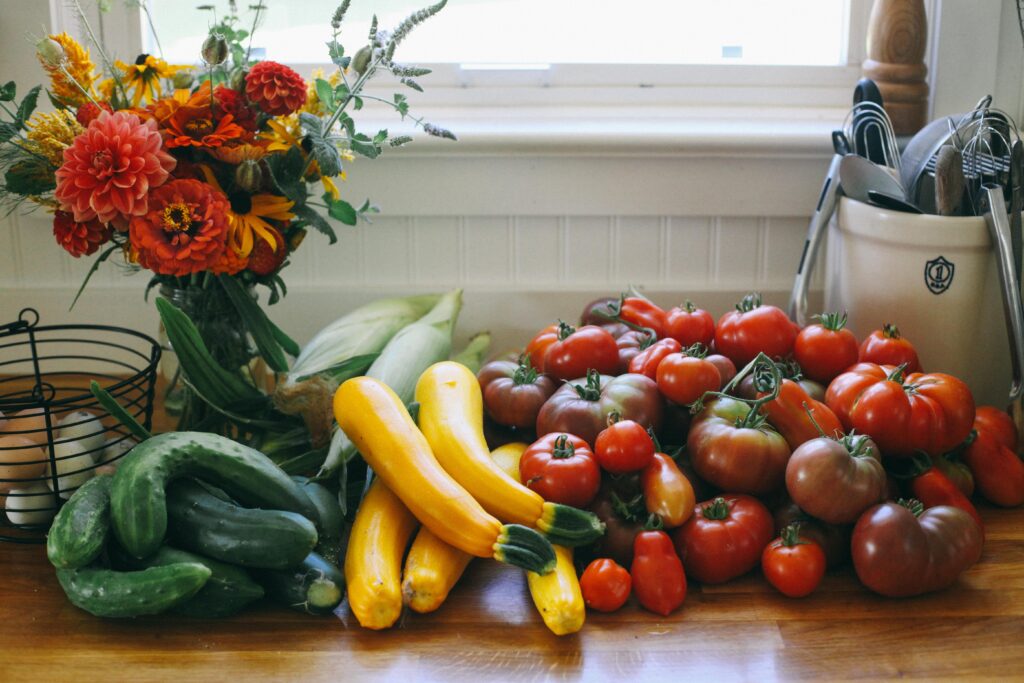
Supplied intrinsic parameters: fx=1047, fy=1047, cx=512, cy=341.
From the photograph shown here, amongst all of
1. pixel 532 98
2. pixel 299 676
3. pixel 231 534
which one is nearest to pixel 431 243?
pixel 532 98

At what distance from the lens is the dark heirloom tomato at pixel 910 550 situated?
0.93 m

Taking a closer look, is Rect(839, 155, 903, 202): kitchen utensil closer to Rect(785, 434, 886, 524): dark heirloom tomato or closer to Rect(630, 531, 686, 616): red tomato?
Rect(785, 434, 886, 524): dark heirloom tomato

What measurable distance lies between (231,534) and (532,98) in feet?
2.88

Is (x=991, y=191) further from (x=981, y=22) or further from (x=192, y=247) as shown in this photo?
(x=192, y=247)

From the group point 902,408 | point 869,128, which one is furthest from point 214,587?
point 869,128

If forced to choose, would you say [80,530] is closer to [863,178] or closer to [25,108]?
[25,108]

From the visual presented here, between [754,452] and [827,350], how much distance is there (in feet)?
0.65

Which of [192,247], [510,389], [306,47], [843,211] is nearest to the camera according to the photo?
[192,247]

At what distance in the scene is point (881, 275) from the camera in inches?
48.4

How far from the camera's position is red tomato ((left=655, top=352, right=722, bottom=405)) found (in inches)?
41.8

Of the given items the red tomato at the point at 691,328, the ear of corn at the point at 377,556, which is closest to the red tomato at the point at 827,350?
the red tomato at the point at 691,328

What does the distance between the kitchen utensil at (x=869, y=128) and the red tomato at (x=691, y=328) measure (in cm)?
33

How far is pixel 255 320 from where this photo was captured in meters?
1.16

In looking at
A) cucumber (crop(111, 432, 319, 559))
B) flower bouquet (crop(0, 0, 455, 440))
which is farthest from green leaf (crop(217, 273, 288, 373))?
cucumber (crop(111, 432, 319, 559))
